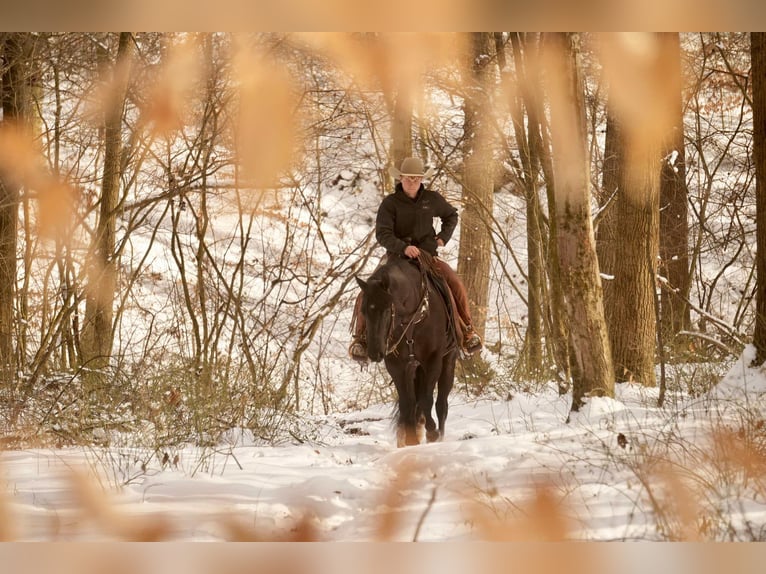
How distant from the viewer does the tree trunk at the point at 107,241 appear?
9227 mm

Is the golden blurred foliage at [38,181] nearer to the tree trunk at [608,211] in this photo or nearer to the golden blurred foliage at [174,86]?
the golden blurred foliage at [174,86]

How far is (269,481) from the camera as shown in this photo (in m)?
6.24

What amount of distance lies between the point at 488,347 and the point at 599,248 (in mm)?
1685

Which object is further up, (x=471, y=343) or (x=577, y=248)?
(x=577, y=248)

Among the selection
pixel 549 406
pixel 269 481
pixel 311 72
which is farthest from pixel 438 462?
pixel 311 72

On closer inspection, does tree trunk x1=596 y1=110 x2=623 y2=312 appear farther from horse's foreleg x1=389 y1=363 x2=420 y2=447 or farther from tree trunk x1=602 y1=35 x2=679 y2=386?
horse's foreleg x1=389 y1=363 x2=420 y2=447

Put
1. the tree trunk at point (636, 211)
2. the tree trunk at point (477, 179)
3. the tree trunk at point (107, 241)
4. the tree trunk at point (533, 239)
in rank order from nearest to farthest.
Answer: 1. the tree trunk at point (636, 211)
2. the tree trunk at point (107, 241)
3. the tree trunk at point (533, 239)
4. the tree trunk at point (477, 179)

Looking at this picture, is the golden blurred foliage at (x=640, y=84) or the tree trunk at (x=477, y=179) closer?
the golden blurred foliage at (x=640, y=84)

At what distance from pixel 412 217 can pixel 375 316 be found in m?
1.00

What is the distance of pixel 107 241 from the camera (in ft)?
31.2

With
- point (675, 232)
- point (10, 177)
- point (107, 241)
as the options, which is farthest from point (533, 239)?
point (10, 177)

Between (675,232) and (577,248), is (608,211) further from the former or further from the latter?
(577,248)

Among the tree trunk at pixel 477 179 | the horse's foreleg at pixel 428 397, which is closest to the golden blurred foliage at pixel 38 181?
the horse's foreleg at pixel 428 397
